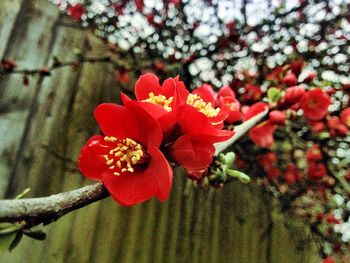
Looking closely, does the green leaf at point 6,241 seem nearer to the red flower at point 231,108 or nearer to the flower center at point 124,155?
the flower center at point 124,155

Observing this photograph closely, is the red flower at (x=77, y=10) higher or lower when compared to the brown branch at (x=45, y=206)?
lower

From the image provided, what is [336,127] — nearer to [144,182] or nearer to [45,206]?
[144,182]

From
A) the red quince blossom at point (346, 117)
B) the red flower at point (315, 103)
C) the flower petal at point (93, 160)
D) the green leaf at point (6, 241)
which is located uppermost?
the flower petal at point (93, 160)

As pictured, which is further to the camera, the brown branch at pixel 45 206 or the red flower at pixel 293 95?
the red flower at pixel 293 95

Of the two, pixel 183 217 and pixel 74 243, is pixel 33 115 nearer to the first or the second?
pixel 74 243

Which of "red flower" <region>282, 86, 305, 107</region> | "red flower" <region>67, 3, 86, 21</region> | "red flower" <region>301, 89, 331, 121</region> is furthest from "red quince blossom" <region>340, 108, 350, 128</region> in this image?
"red flower" <region>67, 3, 86, 21</region>

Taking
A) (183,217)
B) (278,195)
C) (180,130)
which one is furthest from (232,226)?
(180,130)

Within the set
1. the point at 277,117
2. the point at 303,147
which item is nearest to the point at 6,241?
the point at 277,117

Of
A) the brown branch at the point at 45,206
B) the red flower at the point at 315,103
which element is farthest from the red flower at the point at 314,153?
the brown branch at the point at 45,206
